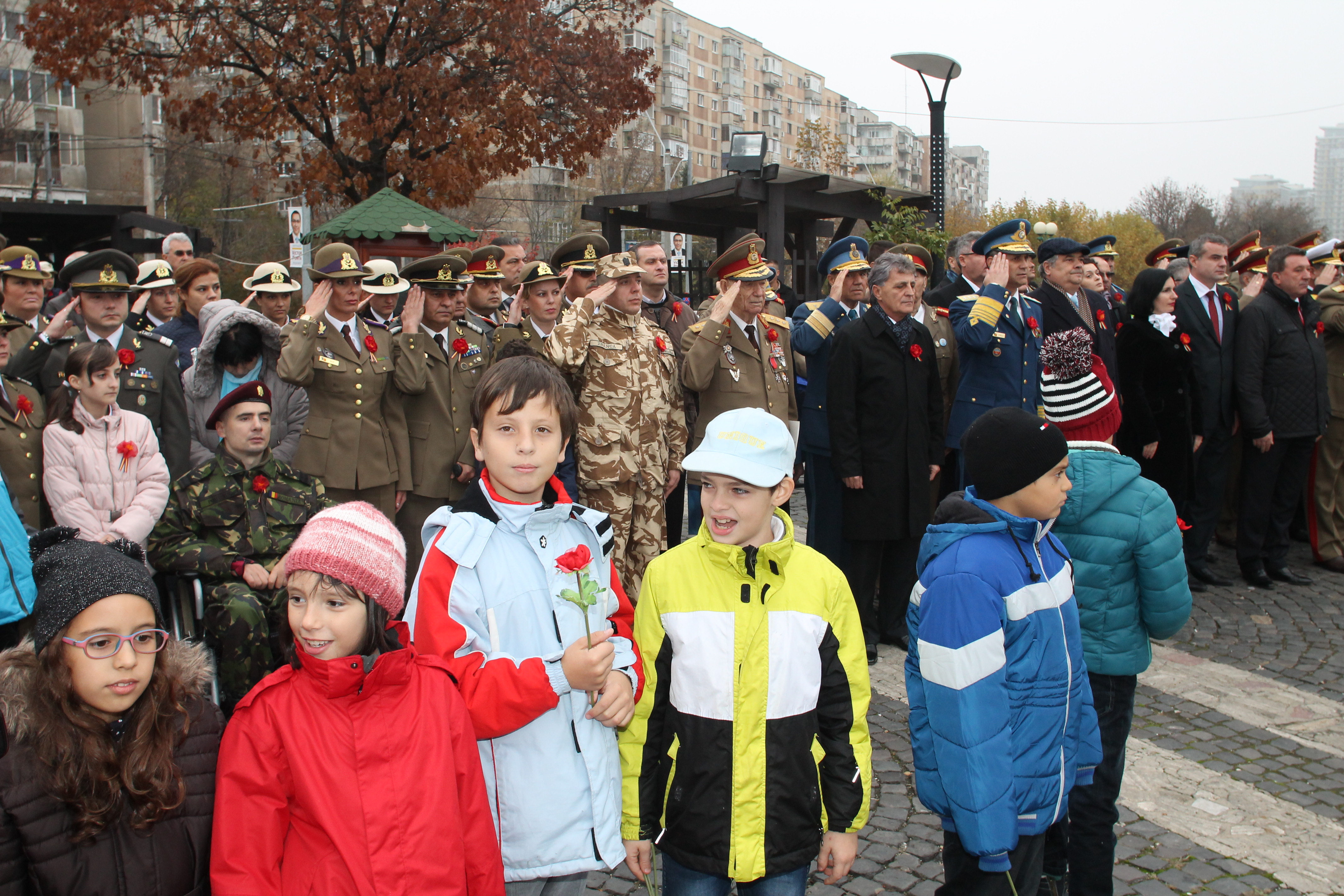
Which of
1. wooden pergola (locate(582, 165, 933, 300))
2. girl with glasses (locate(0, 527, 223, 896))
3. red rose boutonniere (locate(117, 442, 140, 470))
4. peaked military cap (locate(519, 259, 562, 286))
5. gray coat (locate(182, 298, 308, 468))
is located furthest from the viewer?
wooden pergola (locate(582, 165, 933, 300))

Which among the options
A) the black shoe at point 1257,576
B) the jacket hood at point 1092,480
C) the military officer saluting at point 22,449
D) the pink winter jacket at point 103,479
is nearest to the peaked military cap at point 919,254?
the black shoe at point 1257,576

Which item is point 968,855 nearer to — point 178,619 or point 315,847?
point 315,847

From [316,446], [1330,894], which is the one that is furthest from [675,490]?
[1330,894]

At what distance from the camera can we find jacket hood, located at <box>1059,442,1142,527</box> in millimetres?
3236

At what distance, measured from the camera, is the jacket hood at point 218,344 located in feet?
17.9

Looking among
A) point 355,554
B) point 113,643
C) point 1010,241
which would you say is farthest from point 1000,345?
point 113,643

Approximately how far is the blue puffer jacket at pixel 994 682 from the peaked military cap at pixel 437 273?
421 centimetres

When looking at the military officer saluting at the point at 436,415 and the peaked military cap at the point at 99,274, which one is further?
the military officer saluting at the point at 436,415

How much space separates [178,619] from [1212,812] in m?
4.50

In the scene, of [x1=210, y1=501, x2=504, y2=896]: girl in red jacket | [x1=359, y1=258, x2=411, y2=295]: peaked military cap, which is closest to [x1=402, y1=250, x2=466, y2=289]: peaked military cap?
[x1=359, y1=258, x2=411, y2=295]: peaked military cap

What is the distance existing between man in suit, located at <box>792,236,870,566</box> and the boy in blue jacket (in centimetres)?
307

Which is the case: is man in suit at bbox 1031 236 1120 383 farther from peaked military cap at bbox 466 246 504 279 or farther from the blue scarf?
the blue scarf

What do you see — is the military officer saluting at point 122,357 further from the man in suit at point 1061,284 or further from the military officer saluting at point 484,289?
the man in suit at point 1061,284

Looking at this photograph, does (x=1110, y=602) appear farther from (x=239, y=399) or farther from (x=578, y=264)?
(x=578, y=264)
